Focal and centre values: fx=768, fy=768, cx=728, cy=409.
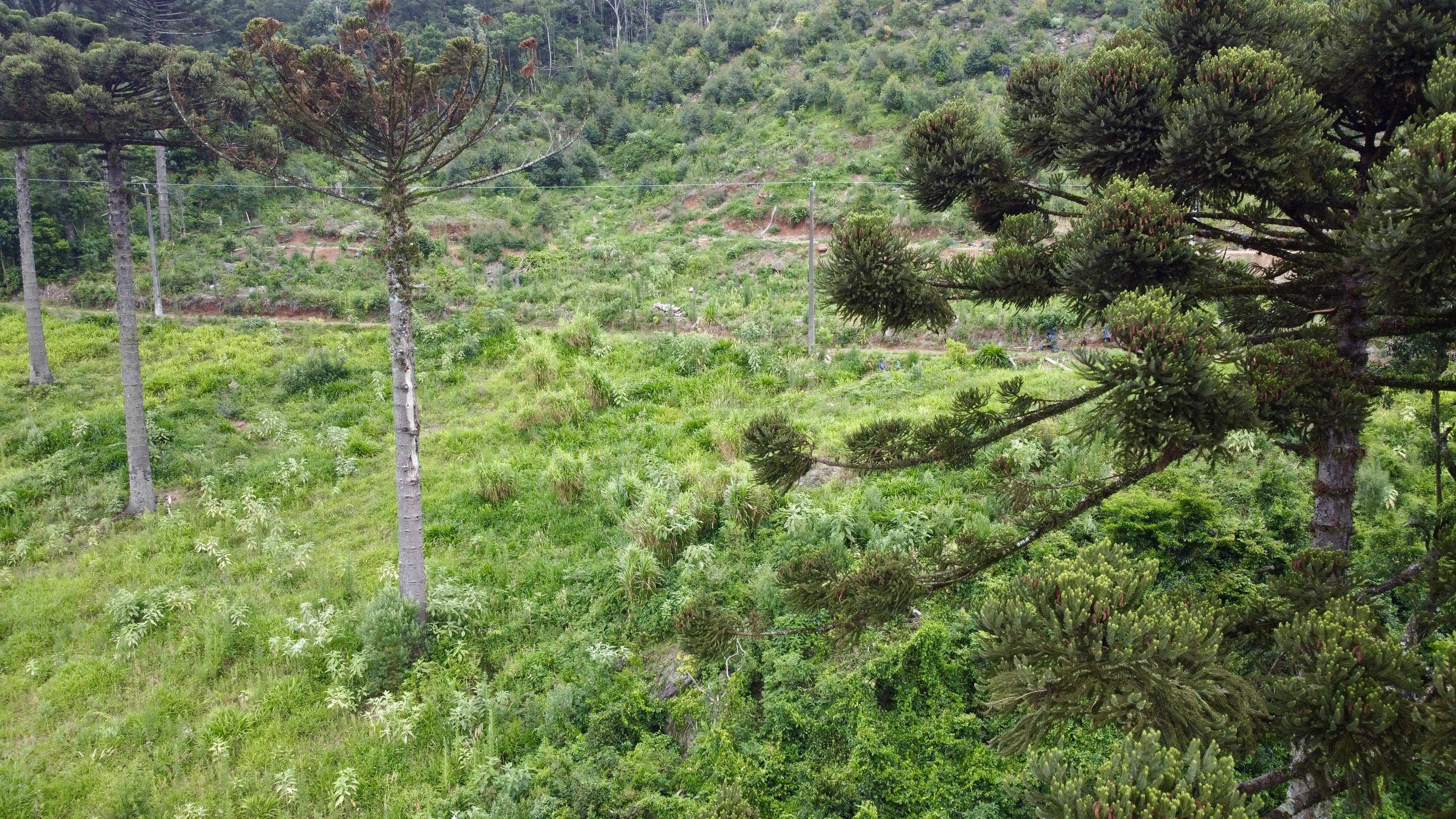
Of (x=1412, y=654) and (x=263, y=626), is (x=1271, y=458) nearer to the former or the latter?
(x=1412, y=654)

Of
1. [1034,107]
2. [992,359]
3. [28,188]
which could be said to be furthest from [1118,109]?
[28,188]

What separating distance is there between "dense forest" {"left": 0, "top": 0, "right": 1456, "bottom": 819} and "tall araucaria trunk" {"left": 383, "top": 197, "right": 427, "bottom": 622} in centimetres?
5

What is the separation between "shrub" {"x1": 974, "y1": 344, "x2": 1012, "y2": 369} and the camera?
48.7 feet

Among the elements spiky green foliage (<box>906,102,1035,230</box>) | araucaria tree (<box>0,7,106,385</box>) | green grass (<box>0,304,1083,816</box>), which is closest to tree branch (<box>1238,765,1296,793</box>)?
spiky green foliage (<box>906,102,1035,230</box>)

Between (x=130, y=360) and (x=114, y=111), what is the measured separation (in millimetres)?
4033

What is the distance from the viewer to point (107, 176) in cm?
1270

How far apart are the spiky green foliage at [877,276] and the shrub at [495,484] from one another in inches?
321

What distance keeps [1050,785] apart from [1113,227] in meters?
2.54

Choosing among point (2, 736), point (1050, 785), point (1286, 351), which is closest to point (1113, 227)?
point (1286, 351)

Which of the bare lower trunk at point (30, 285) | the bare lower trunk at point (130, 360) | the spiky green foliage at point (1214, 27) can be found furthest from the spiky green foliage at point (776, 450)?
the bare lower trunk at point (30, 285)

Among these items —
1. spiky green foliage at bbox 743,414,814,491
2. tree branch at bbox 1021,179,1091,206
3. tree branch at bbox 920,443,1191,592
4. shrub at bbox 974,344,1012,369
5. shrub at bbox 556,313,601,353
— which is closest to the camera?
tree branch at bbox 920,443,1191,592

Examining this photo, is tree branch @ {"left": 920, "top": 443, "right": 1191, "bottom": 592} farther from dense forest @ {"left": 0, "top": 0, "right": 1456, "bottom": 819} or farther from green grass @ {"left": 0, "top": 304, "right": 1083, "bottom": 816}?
green grass @ {"left": 0, "top": 304, "right": 1083, "bottom": 816}

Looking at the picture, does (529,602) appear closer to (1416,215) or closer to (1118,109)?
(1118,109)

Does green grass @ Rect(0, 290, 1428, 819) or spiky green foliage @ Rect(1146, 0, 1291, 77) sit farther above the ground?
spiky green foliage @ Rect(1146, 0, 1291, 77)
